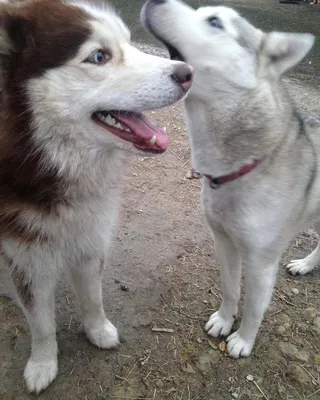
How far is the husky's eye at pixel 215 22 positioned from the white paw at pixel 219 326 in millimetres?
1516

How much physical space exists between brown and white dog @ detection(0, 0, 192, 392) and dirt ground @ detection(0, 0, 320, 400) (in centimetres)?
66

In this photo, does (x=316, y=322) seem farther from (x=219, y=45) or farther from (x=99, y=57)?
(x=99, y=57)

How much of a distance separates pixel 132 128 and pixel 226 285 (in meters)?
A: 1.08

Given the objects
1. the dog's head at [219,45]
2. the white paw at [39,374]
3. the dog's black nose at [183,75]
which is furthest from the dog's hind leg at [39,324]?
the dog's head at [219,45]

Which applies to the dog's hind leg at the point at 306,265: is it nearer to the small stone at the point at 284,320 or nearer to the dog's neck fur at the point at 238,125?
the small stone at the point at 284,320

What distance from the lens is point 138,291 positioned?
8.29ft

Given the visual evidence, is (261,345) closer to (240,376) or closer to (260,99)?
(240,376)

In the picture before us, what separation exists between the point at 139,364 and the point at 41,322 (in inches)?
22.9

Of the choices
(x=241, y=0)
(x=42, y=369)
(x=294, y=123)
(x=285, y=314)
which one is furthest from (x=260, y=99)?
(x=241, y=0)

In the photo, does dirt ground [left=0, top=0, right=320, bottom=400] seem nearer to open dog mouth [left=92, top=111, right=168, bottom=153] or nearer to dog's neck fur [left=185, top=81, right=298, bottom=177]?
dog's neck fur [left=185, top=81, right=298, bottom=177]

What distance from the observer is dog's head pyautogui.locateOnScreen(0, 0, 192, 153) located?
1390 mm

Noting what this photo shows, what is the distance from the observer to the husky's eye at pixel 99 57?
4.64 feet

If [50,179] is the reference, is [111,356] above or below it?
below

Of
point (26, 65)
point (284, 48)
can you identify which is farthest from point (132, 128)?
point (284, 48)
